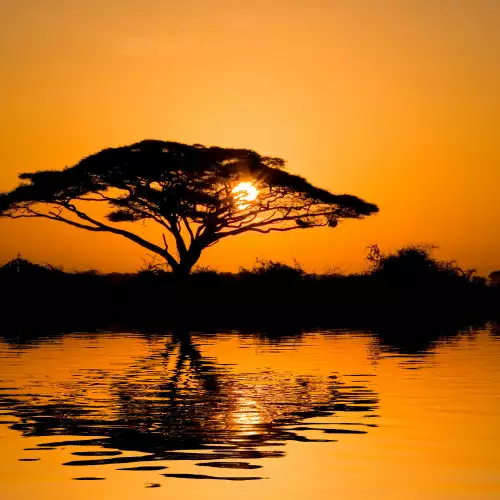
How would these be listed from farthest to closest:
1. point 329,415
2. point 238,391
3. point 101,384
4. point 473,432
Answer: point 101,384 → point 238,391 → point 329,415 → point 473,432

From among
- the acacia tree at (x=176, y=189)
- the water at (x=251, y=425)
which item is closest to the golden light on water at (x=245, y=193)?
the acacia tree at (x=176, y=189)

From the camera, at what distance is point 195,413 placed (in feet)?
48.5

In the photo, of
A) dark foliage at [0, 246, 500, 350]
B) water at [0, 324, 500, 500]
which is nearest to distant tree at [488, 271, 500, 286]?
dark foliage at [0, 246, 500, 350]

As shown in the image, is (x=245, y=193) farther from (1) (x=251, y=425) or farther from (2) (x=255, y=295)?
(1) (x=251, y=425)

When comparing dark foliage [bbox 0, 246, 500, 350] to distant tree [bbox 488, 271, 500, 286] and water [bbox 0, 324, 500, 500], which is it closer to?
distant tree [bbox 488, 271, 500, 286]

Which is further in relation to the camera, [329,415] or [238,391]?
[238,391]

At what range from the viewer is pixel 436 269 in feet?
173

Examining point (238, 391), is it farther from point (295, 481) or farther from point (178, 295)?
point (178, 295)

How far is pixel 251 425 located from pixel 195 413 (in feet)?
4.89

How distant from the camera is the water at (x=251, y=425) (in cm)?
988

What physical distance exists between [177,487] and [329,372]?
1206 cm

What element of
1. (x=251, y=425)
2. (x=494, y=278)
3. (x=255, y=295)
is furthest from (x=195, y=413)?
(x=494, y=278)

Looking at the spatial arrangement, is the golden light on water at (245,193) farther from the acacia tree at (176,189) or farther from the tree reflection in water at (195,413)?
the tree reflection in water at (195,413)

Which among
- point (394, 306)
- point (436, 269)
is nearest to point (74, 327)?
point (394, 306)
